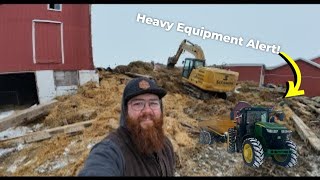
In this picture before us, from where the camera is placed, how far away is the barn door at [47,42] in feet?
53.1

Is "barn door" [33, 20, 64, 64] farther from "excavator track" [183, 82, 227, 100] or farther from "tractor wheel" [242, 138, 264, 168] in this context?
"tractor wheel" [242, 138, 264, 168]

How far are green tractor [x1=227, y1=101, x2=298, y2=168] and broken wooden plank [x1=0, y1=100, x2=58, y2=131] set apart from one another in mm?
7261

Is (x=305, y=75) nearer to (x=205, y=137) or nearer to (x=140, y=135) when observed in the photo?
(x=205, y=137)

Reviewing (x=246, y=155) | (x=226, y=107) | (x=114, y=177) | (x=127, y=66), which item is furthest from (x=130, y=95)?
(x=127, y=66)

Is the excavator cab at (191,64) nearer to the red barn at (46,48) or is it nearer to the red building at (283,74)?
the red barn at (46,48)

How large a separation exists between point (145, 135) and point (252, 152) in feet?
25.6

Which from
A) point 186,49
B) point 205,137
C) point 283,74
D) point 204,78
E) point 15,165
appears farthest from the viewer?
point 283,74

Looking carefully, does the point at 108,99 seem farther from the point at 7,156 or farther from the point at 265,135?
the point at 265,135

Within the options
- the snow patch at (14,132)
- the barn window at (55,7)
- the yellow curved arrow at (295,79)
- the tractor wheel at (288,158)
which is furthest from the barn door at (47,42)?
the yellow curved arrow at (295,79)

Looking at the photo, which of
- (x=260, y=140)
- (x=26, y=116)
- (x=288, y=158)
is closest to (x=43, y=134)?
(x=26, y=116)

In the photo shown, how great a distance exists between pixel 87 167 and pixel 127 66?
825 inches

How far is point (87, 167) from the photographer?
2.38 metres

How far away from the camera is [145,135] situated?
2832 mm

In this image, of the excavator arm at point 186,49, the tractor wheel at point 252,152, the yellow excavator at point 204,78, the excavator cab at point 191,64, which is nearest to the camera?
the tractor wheel at point 252,152
